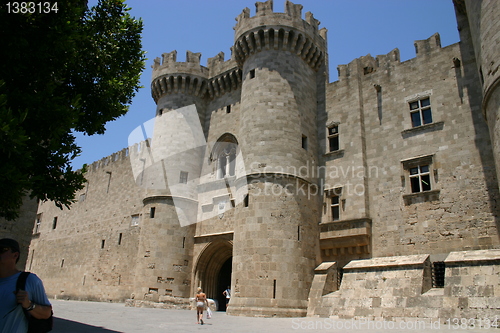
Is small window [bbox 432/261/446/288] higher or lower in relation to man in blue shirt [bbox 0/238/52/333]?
higher

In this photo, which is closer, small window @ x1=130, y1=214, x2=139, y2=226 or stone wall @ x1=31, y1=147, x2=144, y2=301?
stone wall @ x1=31, y1=147, x2=144, y2=301

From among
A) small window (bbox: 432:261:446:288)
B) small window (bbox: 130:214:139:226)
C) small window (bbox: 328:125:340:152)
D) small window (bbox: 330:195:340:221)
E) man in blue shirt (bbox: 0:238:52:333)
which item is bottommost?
man in blue shirt (bbox: 0:238:52:333)

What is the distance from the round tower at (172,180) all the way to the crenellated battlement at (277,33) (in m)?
4.22

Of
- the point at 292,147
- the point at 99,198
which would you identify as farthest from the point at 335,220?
the point at 99,198

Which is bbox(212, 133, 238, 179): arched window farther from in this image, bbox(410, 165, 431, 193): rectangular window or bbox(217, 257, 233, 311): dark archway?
bbox(410, 165, 431, 193): rectangular window

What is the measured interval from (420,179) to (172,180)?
34.6 feet

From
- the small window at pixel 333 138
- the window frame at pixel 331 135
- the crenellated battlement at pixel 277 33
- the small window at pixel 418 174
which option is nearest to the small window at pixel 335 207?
the window frame at pixel 331 135

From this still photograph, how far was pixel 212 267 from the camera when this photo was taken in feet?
57.7

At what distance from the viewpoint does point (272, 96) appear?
15430 millimetres

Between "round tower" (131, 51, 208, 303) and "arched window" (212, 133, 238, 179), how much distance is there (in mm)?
1052

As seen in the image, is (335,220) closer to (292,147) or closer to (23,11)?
(292,147)

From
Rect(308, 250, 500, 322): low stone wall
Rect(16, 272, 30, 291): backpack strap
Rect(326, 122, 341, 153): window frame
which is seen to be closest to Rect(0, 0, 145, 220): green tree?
Rect(16, 272, 30, 291): backpack strap

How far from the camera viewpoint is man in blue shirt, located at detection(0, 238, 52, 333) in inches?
119

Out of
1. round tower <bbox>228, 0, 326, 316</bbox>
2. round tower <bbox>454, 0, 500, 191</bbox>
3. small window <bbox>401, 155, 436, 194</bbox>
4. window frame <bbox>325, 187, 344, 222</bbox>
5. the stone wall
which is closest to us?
round tower <bbox>454, 0, 500, 191</bbox>
